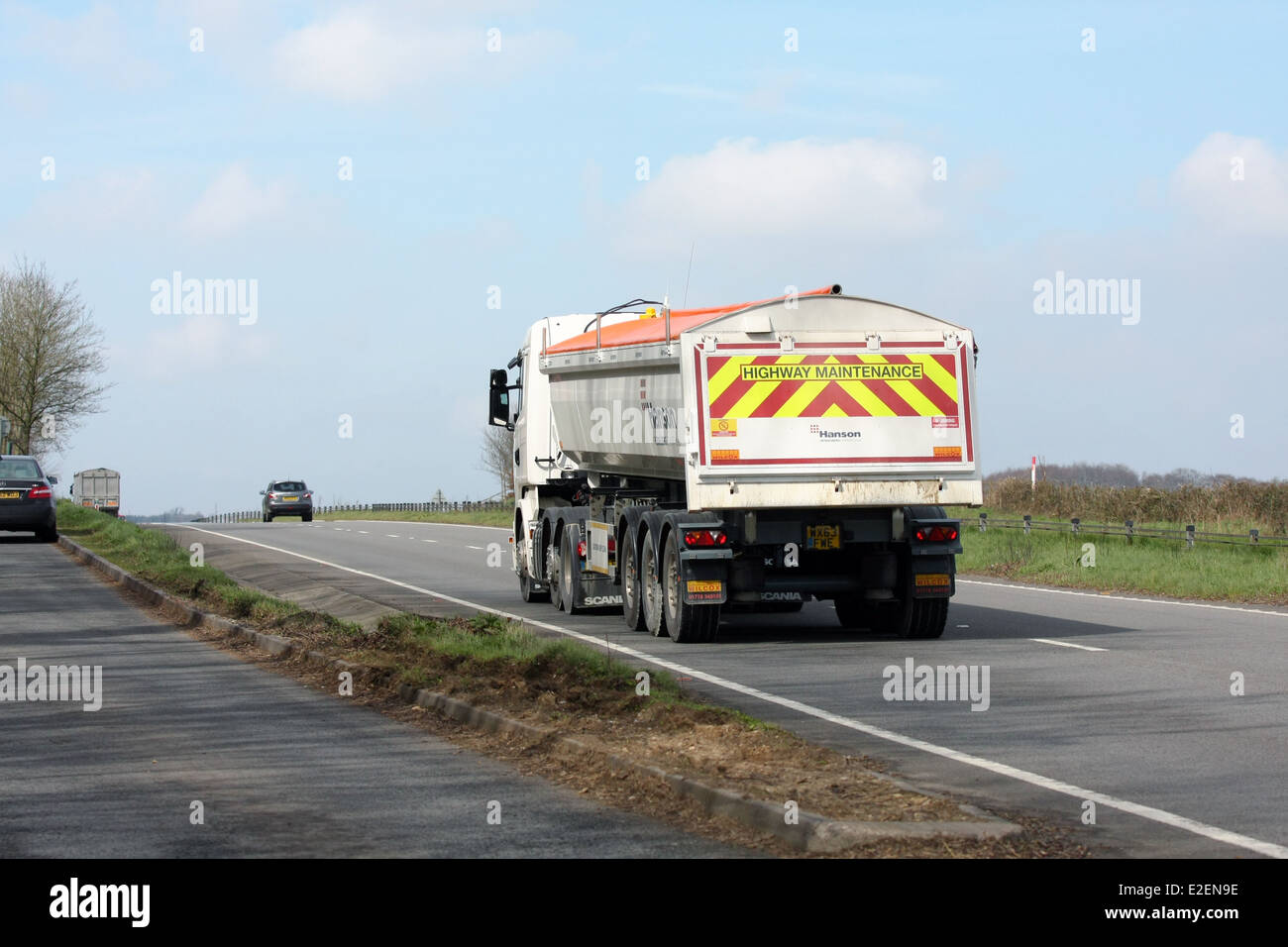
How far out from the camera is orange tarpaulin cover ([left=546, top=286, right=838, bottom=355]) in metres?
15.9

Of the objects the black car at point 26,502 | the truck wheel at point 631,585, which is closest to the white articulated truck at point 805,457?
the truck wheel at point 631,585

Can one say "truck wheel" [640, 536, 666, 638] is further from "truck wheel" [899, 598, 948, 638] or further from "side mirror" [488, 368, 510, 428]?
"side mirror" [488, 368, 510, 428]

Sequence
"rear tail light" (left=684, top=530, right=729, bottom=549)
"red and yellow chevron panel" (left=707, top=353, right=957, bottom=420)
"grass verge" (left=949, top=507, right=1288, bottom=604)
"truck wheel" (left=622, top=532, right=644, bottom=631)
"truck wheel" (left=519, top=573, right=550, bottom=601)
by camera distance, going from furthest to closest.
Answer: "grass verge" (left=949, top=507, right=1288, bottom=604) < "truck wheel" (left=519, top=573, right=550, bottom=601) < "truck wheel" (left=622, top=532, right=644, bottom=631) < "rear tail light" (left=684, top=530, right=729, bottom=549) < "red and yellow chevron panel" (left=707, top=353, right=957, bottom=420)

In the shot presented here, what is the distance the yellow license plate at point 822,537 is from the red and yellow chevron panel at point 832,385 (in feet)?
3.96

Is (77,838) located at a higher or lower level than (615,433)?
lower

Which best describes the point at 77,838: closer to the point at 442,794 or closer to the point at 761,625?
the point at 442,794

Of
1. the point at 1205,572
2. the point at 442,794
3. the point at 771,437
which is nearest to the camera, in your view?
the point at 442,794

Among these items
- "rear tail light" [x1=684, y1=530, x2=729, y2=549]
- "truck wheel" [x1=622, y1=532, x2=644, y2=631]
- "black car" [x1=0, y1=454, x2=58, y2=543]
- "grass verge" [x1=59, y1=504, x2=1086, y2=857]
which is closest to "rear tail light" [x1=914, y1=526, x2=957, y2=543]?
"rear tail light" [x1=684, y1=530, x2=729, y2=549]

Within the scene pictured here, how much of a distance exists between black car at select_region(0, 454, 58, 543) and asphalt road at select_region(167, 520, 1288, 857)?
12.4 m

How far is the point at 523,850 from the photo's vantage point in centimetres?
698
